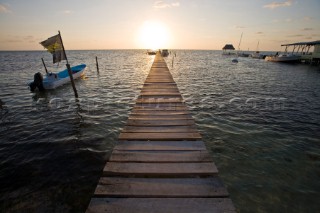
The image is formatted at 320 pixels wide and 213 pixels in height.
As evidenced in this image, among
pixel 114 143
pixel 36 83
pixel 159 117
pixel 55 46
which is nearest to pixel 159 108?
pixel 159 117

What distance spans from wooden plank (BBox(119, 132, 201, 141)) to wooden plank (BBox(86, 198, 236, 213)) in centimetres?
200

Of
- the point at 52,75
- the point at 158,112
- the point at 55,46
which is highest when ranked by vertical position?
the point at 55,46

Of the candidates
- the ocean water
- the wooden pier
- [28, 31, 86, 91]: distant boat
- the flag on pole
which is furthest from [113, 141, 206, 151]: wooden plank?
the flag on pole

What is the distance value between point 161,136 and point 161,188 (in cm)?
191

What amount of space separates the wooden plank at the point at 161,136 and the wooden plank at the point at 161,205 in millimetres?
1995

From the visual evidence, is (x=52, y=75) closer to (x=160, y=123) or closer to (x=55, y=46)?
(x=55, y=46)

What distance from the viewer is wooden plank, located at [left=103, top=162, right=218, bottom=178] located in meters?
3.20

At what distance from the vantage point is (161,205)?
2562 mm

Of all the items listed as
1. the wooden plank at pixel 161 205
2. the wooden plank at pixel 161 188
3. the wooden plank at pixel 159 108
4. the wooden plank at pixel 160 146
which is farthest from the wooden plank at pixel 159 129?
the wooden plank at pixel 161 205

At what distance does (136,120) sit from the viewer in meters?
5.77

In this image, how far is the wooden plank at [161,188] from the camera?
8.97ft

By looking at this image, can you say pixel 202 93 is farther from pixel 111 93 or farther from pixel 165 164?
pixel 165 164

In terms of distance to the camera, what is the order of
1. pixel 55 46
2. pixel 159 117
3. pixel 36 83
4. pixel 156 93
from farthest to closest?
1. pixel 36 83
2. pixel 55 46
3. pixel 156 93
4. pixel 159 117

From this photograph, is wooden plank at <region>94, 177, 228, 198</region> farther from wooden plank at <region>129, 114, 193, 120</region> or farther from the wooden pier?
wooden plank at <region>129, 114, 193, 120</region>
